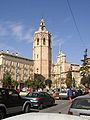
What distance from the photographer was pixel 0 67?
107250 mm

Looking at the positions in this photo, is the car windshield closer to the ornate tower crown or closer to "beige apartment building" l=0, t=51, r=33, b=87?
"beige apartment building" l=0, t=51, r=33, b=87

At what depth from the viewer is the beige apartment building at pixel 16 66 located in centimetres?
11100

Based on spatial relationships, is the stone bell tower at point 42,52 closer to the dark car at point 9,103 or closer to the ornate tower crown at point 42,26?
the ornate tower crown at point 42,26

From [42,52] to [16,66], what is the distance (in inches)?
1387

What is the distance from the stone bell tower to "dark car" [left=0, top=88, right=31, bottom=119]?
5277 inches

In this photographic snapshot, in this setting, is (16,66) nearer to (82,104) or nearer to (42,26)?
(42,26)

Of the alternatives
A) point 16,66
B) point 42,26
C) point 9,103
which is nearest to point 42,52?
point 42,26

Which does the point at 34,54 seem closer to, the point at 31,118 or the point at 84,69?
the point at 84,69

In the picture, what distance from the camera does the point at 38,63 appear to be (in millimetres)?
150750

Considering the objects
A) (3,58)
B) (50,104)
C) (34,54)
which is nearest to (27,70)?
(3,58)

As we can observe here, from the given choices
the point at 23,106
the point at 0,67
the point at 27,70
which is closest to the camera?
the point at 23,106

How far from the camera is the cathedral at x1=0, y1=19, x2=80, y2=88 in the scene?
114875 mm

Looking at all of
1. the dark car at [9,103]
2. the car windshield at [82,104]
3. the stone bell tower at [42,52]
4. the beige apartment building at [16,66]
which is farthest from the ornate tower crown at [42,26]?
the car windshield at [82,104]

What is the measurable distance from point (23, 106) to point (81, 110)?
6246mm
